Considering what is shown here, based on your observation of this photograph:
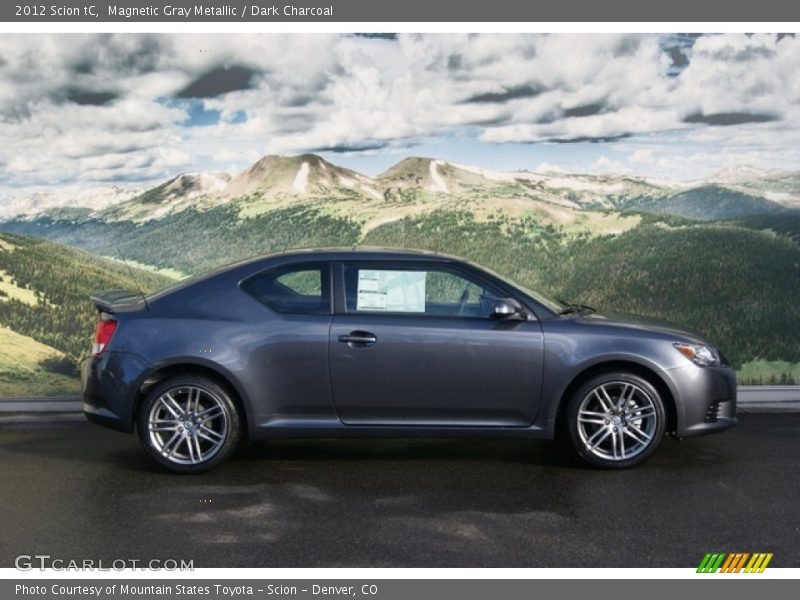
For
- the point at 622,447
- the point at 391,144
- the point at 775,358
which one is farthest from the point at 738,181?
the point at 622,447

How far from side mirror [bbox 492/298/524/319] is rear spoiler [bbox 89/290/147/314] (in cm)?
243

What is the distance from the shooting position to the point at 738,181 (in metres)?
10.7

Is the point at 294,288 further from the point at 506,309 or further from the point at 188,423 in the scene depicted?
the point at 506,309

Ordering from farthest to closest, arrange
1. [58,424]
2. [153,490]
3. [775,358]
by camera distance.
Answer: [775,358]
[58,424]
[153,490]

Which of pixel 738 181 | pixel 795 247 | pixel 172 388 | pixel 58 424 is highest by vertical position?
pixel 738 181

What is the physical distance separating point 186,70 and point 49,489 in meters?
5.11

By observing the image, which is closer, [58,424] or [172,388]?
[172,388]

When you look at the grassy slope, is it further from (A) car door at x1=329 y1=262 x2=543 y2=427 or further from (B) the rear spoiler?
(A) car door at x1=329 y1=262 x2=543 y2=427

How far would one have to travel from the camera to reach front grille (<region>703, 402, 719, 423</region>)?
6.97 metres

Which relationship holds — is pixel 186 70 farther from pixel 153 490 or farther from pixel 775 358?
pixel 775 358

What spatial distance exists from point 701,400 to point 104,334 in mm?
4098

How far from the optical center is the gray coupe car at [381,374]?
6.82 m

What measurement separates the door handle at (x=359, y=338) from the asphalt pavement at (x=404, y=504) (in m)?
0.89

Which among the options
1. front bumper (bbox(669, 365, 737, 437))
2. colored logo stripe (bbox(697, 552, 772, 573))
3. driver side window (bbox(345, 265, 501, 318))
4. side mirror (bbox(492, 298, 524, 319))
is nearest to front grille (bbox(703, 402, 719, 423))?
front bumper (bbox(669, 365, 737, 437))
